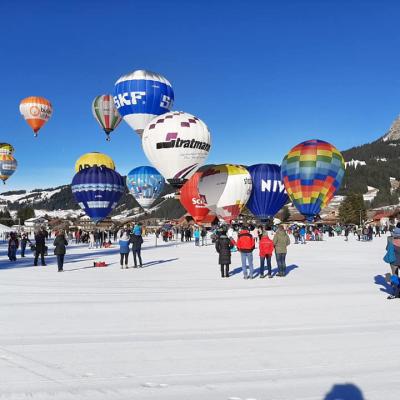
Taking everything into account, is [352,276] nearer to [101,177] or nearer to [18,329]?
[18,329]

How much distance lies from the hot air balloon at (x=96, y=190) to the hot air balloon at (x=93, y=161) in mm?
15431

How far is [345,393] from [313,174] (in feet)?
108

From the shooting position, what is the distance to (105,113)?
47812mm

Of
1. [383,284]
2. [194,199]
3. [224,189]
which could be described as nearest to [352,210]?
[194,199]

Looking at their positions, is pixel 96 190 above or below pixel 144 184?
below

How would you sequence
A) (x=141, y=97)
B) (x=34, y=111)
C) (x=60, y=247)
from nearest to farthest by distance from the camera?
(x=60, y=247)
(x=141, y=97)
(x=34, y=111)

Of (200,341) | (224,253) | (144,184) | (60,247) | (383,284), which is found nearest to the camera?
(200,341)

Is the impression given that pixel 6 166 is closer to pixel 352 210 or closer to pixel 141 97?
pixel 141 97

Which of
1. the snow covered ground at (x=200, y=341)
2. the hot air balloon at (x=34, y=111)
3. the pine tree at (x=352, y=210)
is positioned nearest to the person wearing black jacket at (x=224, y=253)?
the snow covered ground at (x=200, y=341)

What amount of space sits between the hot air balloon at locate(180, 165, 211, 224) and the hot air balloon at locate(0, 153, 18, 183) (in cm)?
4400

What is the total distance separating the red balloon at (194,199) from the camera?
39156 millimetres

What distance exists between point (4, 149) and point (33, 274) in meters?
67.3

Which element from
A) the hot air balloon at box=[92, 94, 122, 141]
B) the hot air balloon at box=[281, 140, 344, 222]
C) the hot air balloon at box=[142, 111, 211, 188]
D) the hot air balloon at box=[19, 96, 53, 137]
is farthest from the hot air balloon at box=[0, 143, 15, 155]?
the hot air balloon at box=[281, 140, 344, 222]

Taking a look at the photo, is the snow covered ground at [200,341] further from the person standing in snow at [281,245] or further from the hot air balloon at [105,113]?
the hot air balloon at [105,113]
